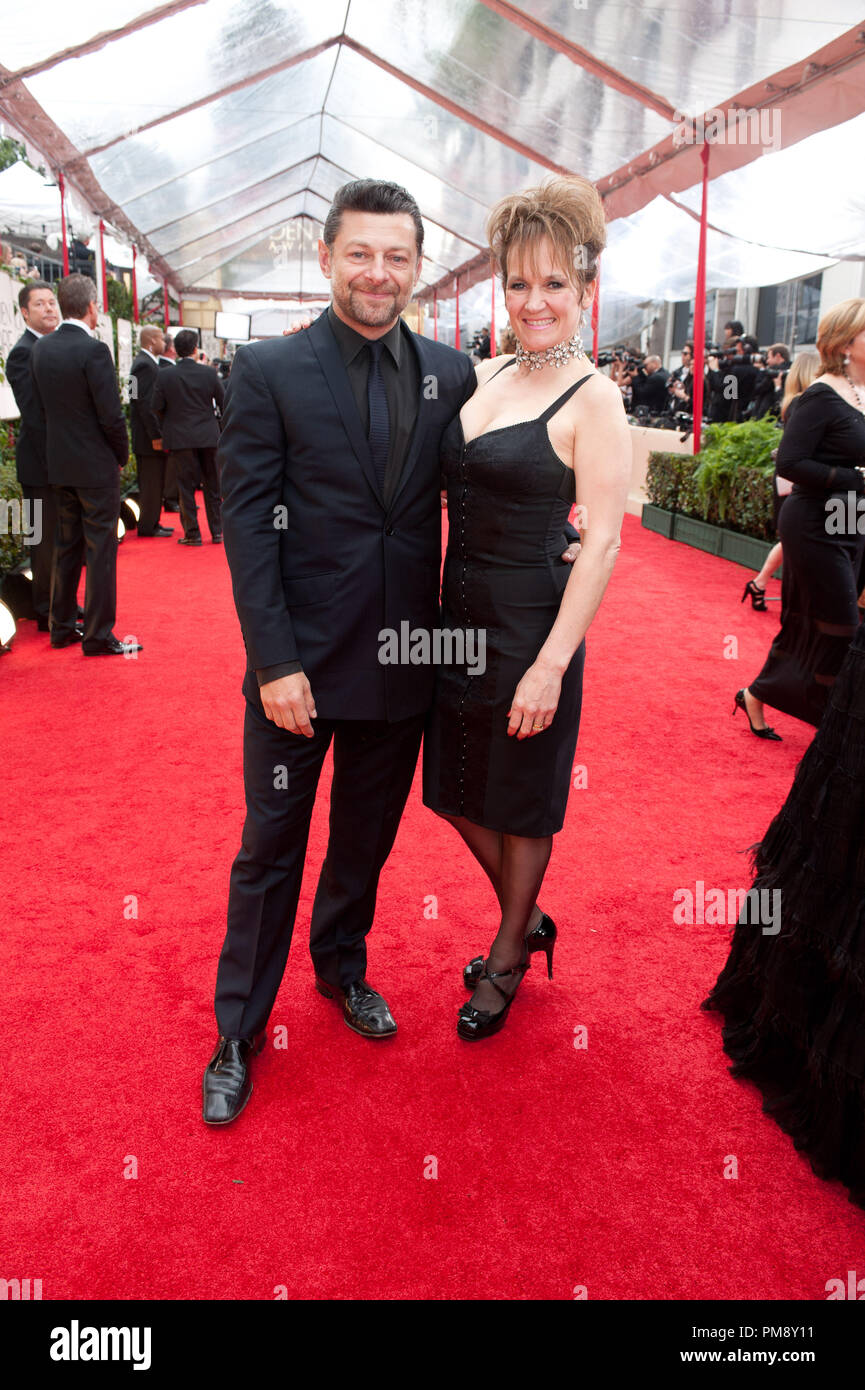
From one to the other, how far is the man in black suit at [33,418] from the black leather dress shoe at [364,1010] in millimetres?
4067

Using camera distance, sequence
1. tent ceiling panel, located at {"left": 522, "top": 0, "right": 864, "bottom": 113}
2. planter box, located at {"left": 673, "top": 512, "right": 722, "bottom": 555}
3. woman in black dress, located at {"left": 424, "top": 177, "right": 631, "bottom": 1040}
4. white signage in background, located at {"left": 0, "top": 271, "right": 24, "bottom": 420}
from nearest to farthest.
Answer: woman in black dress, located at {"left": 424, "top": 177, "right": 631, "bottom": 1040} < tent ceiling panel, located at {"left": 522, "top": 0, "right": 864, "bottom": 113} < white signage in background, located at {"left": 0, "top": 271, "right": 24, "bottom": 420} < planter box, located at {"left": 673, "top": 512, "right": 722, "bottom": 555}

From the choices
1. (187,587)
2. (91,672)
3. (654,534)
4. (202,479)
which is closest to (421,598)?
(91,672)

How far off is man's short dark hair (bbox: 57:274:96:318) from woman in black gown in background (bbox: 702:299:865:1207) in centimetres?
454

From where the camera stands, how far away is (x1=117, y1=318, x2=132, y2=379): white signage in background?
1242cm

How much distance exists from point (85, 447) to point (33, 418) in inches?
16.9

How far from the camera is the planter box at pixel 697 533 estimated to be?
30.3 feet

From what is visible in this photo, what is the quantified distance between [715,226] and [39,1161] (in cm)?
1026

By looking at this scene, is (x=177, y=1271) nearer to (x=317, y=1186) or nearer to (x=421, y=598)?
(x=317, y=1186)

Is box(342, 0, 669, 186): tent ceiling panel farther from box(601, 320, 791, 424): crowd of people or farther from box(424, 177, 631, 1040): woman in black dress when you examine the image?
box(424, 177, 631, 1040): woman in black dress

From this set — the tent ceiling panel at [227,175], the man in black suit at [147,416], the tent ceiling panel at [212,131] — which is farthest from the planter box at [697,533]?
the tent ceiling panel at [227,175]

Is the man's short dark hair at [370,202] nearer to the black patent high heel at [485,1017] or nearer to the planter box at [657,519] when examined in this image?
the black patent high heel at [485,1017]

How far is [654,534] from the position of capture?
35.1 ft

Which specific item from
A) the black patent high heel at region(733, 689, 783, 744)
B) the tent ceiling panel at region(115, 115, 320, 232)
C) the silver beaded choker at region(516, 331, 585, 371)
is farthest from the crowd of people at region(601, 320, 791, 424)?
the silver beaded choker at region(516, 331, 585, 371)
